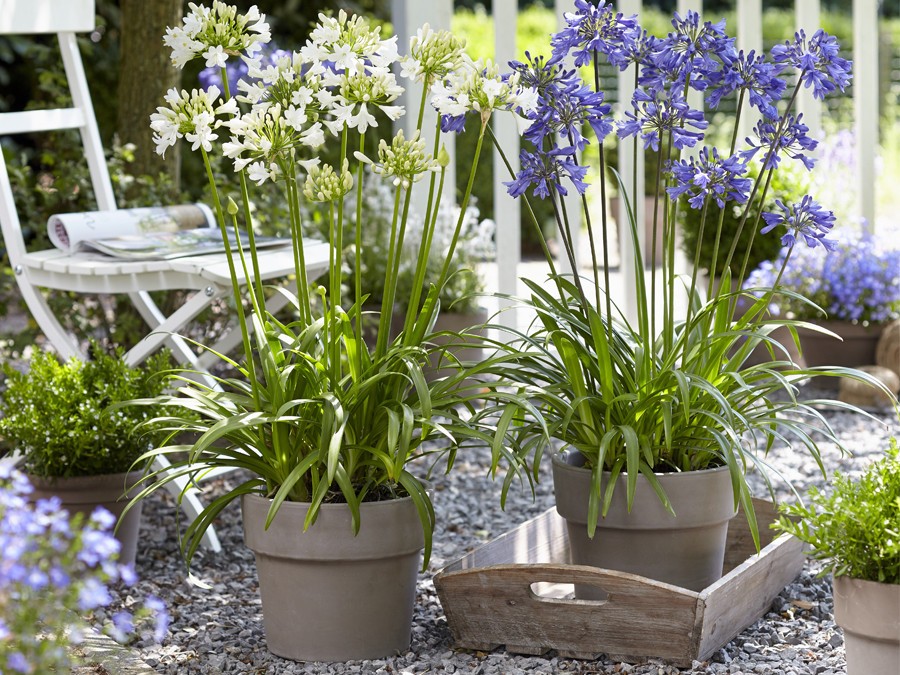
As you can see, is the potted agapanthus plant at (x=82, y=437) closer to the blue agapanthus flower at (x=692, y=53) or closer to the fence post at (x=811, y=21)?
the blue agapanthus flower at (x=692, y=53)

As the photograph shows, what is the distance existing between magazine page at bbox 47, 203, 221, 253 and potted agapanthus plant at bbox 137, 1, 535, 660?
0.96m

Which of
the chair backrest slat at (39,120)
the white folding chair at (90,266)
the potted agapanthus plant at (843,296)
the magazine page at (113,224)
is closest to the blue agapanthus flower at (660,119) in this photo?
the white folding chair at (90,266)

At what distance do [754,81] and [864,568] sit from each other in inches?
31.6

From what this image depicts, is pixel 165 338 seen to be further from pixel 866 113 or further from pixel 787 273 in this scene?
pixel 866 113

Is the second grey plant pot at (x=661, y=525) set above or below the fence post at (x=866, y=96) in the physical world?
below

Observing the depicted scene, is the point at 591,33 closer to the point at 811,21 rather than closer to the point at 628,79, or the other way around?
the point at 628,79

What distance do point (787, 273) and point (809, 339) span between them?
25 cm

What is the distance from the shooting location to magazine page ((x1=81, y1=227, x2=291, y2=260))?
268 centimetres

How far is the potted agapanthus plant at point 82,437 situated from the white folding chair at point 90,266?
13 centimetres

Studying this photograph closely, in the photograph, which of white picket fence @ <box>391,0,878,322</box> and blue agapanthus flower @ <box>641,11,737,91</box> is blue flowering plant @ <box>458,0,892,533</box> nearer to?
blue agapanthus flower @ <box>641,11,737,91</box>

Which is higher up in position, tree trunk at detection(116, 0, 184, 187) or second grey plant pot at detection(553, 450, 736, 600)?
tree trunk at detection(116, 0, 184, 187)

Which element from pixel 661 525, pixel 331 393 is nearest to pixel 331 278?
pixel 331 393

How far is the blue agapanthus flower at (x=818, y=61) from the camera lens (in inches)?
76.9

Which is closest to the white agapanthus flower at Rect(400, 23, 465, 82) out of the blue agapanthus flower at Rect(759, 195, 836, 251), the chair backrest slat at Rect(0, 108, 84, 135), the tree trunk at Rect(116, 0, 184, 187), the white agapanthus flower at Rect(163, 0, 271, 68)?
the white agapanthus flower at Rect(163, 0, 271, 68)
